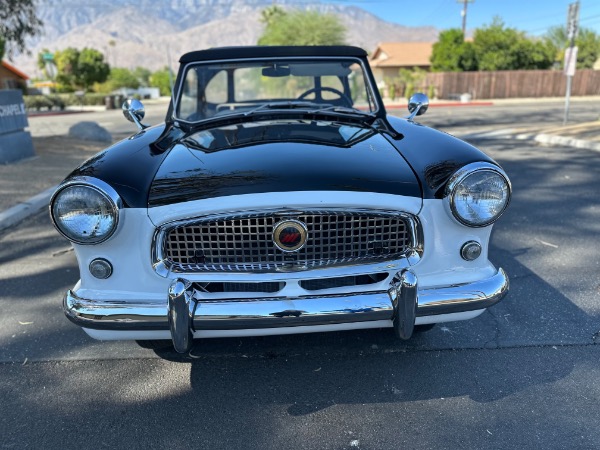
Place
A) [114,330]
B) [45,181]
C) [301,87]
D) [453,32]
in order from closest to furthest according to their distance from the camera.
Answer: [114,330] < [301,87] < [45,181] < [453,32]

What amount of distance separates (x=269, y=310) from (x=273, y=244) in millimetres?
268

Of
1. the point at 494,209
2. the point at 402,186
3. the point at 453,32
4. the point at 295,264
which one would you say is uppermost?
the point at 453,32

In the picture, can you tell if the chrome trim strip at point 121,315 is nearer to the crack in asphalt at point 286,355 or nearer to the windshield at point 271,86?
the crack in asphalt at point 286,355

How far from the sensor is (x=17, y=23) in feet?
31.2

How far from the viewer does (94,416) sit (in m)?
2.02

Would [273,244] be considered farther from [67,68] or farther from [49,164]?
[67,68]

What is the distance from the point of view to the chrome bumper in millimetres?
1832

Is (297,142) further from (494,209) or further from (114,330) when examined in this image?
(114,330)

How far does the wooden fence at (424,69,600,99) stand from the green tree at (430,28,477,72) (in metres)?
1.82

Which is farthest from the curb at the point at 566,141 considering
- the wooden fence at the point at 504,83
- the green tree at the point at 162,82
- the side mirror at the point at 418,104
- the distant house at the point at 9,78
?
the green tree at the point at 162,82

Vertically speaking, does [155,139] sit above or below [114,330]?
above

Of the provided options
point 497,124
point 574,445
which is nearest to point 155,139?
point 574,445

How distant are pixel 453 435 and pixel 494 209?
92cm

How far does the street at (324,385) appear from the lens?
6.19 feet
